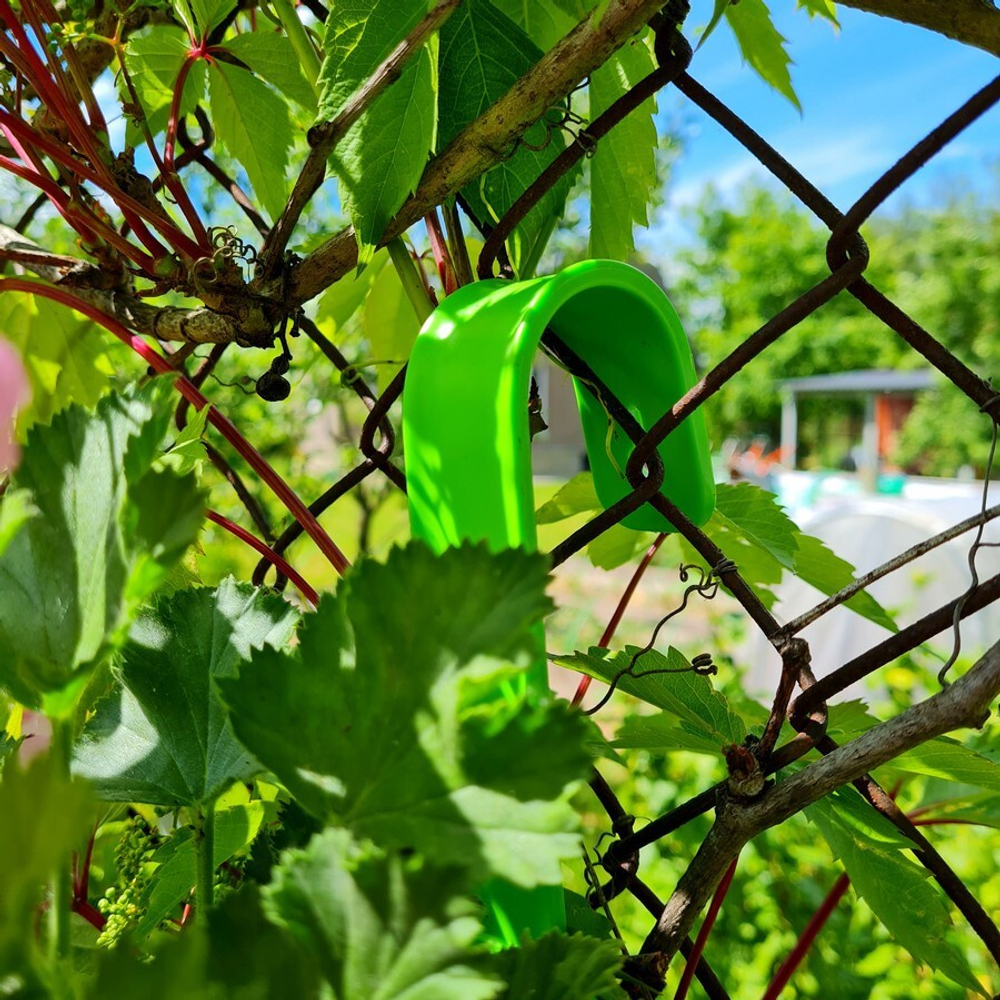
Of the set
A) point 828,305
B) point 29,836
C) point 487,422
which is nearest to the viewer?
point 29,836

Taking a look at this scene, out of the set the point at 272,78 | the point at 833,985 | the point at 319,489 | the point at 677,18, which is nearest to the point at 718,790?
the point at 677,18

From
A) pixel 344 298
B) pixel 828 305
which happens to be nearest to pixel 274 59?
pixel 344 298

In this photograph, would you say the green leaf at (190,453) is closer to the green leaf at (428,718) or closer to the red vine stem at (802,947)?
the green leaf at (428,718)

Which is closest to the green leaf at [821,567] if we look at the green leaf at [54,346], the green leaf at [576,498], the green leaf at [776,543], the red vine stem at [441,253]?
the green leaf at [776,543]

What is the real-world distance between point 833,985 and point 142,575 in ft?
3.42

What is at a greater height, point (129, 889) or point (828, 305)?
point (828, 305)

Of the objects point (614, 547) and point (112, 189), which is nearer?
point (112, 189)

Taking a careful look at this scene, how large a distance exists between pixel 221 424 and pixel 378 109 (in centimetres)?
17

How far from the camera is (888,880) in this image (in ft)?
1.13

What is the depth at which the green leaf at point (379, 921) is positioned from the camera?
0.56 ft

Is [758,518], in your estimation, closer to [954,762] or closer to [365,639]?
[954,762]

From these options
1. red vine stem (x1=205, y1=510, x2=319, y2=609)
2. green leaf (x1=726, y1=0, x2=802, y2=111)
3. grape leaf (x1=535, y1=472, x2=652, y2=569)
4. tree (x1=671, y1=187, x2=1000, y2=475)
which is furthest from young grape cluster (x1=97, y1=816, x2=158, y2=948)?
tree (x1=671, y1=187, x2=1000, y2=475)

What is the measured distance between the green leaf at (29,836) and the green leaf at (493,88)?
29cm

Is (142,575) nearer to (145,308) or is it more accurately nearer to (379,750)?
(379,750)
